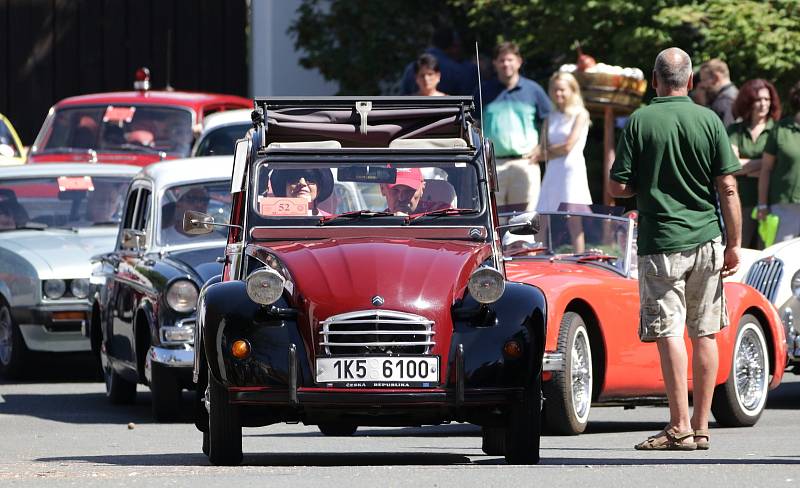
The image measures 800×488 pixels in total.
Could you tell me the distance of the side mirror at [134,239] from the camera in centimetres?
1254

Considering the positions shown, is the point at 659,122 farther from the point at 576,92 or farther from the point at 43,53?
the point at 43,53

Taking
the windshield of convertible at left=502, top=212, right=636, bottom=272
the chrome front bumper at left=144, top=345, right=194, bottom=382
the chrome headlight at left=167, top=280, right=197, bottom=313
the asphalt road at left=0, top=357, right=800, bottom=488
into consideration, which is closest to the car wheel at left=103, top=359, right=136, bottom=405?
the asphalt road at left=0, top=357, right=800, bottom=488

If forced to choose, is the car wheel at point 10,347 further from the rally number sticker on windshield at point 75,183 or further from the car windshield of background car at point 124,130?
the car windshield of background car at point 124,130

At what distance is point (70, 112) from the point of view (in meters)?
19.1

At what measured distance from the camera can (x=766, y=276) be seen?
12.8 metres

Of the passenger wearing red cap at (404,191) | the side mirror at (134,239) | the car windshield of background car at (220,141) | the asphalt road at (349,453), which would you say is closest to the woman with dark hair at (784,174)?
the asphalt road at (349,453)

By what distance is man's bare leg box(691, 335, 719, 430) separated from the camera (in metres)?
9.28

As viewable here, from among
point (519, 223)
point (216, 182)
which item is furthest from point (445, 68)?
point (519, 223)

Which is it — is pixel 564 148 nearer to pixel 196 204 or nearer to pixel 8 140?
pixel 196 204

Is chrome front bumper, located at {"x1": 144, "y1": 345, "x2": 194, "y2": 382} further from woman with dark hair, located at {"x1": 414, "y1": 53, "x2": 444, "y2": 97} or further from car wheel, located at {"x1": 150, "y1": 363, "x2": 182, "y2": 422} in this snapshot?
woman with dark hair, located at {"x1": 414, "y1": 53, "x2": 444, "y2": 97}

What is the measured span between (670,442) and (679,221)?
1075 mm

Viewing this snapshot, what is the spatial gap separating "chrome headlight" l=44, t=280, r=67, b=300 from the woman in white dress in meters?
3.84

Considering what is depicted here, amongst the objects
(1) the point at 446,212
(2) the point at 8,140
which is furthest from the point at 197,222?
(2) the point at 8,140

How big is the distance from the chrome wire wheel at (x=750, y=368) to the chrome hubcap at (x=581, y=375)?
119 cm
